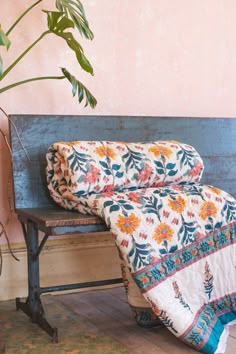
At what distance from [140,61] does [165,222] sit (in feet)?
3.54

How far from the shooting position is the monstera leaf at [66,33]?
6.03ft

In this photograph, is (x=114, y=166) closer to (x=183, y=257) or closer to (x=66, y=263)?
(x=183, y=257)

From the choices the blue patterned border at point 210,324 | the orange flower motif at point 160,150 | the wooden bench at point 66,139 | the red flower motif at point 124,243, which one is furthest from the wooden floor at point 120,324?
the orange flower motif at point 160,150

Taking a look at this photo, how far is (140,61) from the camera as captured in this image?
102 inches

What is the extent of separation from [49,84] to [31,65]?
122mm

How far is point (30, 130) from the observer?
213 centimetres

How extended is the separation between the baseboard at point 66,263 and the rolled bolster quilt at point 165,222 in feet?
1.50

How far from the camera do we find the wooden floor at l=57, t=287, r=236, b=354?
5.77ft

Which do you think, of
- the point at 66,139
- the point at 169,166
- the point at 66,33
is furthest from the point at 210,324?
the point at 66,33

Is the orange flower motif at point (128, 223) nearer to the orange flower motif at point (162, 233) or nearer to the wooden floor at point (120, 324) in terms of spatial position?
the orange flower motif at point (162, 233)

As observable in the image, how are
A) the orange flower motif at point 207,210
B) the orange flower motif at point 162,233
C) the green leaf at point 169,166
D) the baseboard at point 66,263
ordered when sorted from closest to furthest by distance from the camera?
the orange flower motif at point 162,233 < the orange flower motif at point 207,210 < the green leaf at point 169,166 < the baseboard at point 66,263

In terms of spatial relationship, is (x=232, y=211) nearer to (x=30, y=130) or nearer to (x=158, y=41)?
(x=30, y=130)

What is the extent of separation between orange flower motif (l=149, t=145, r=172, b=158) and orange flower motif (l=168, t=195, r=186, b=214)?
0.24 metres

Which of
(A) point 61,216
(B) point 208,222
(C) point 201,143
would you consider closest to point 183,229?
(B) point 208,222
